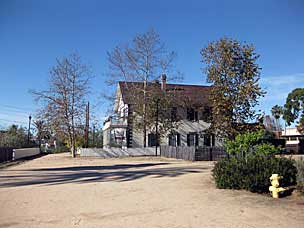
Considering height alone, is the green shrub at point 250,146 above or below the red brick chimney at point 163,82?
below

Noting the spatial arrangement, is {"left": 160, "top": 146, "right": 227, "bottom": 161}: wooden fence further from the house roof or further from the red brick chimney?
the red brick chimney

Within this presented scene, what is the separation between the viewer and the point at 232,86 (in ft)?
111

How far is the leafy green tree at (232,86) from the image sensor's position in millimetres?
33188

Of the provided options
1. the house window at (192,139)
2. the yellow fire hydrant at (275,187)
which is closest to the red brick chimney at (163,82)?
the house window at (192,139)

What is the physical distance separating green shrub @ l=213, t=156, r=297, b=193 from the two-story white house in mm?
30459

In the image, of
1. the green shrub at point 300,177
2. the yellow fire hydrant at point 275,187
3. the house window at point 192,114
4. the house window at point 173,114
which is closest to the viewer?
the yellow fire hydrant at point 275,187

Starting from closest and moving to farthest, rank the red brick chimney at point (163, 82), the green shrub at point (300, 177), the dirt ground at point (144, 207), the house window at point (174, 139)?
1. the dirt ground at point (144, 207)
2. the green shrub at point (300, 177)
3. the red brick chimney at point (163, 82)
4. the house window at point (174, 139)

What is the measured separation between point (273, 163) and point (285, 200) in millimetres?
2152

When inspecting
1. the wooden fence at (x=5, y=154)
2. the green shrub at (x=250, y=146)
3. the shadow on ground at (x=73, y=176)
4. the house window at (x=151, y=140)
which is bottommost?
the shadow on ground at (x=73, y=176)

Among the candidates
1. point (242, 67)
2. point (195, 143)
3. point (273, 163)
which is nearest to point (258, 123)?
point (242, 67)

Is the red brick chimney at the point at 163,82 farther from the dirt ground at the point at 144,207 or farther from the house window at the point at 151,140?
the dirt ground at the point at 144,207

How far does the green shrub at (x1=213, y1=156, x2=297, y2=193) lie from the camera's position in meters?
11.7

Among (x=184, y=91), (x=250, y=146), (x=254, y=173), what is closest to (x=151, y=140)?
(x=184, y=91)

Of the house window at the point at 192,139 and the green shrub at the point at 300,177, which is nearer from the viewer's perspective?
the green shrub at the point at 300,177
